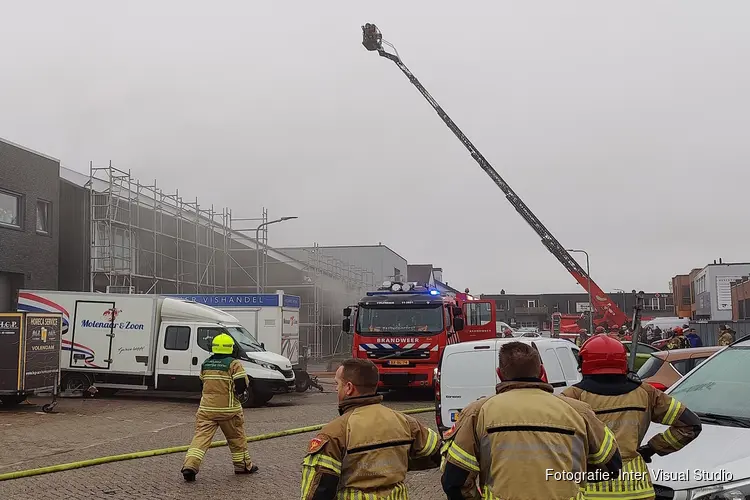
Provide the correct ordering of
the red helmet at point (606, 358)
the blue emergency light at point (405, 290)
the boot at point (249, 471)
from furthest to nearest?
the blue emergency light at point (405, 290) → the boot at point (249, 471) → the red helmet at point (606, 358)

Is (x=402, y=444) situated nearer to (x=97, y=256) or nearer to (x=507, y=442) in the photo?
(x=507, y=442)

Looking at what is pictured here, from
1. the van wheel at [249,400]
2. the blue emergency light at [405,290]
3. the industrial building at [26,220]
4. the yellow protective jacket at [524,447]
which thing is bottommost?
the van wheel at [249,400]

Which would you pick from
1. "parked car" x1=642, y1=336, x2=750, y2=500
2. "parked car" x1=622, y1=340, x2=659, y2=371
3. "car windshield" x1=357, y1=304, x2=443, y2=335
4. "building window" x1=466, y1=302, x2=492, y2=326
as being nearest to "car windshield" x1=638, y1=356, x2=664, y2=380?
"parked car" x1=622, y1=340, x2=659, y2=371

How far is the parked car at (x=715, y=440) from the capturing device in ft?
12.8

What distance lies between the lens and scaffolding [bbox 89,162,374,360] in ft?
83.7

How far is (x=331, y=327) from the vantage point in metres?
41.5

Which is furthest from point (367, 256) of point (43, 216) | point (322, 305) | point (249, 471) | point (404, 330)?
point (249, 471)

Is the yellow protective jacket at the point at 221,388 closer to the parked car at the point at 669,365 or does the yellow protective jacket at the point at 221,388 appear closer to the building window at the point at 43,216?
the parked car at the point at 669,365

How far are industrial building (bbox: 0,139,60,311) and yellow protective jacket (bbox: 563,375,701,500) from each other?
67.3ft

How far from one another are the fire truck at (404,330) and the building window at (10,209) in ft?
35.3

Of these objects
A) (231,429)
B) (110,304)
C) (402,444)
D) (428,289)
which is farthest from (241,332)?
(402,444)

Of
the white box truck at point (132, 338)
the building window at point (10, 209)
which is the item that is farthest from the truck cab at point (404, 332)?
the building window at point (10, 209)

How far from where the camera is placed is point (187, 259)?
106 feet

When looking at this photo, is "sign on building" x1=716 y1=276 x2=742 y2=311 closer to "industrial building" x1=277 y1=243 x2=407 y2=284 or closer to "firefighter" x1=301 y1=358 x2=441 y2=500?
"industrial building" x1=277 y1=243 x2=407 y2=284
